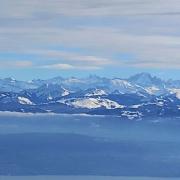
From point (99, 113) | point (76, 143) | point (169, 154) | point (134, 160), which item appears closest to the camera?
point (134, 160)

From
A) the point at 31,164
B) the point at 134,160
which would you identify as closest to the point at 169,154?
the point at 134,160

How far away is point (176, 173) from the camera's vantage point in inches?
2110

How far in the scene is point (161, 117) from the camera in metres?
180

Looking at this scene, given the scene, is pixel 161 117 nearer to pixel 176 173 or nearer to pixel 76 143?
pixel 76 143

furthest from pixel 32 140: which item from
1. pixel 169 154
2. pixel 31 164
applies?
pixel 31 164

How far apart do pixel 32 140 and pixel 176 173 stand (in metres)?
39.7

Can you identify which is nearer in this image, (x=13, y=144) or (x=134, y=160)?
(x=134, y=160)

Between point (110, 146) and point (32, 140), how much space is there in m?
15.4

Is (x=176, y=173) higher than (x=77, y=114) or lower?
lower

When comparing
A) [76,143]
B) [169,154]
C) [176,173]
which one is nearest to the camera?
[176,173]

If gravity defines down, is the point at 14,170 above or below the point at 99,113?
below

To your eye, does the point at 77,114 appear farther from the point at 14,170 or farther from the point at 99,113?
the point at 14,170
